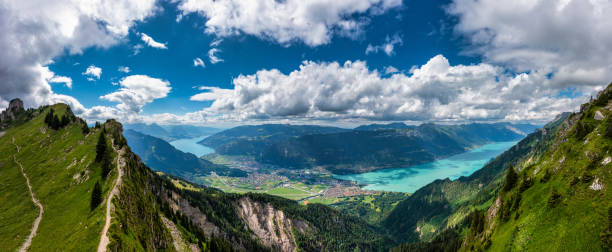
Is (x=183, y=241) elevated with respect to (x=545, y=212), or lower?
lower

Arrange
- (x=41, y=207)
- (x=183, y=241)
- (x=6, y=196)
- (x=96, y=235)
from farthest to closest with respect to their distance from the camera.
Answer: (x=183, y=241)
(x=6, y=196)
(x=41, y=207)
(x=96, y=235)

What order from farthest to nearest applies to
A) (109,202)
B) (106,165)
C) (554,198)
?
(106,165) → (554,198) → (109,202)

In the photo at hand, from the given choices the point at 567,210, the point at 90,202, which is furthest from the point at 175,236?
the point at 567,210

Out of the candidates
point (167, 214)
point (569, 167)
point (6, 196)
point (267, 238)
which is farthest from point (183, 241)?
point (569, 167)

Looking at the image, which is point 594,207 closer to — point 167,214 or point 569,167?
point 569,167

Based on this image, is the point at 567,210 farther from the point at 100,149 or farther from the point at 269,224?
the point at 269,224

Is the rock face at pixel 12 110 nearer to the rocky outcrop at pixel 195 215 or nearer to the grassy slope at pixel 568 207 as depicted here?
the rocky outcrop at pixel 195 215
